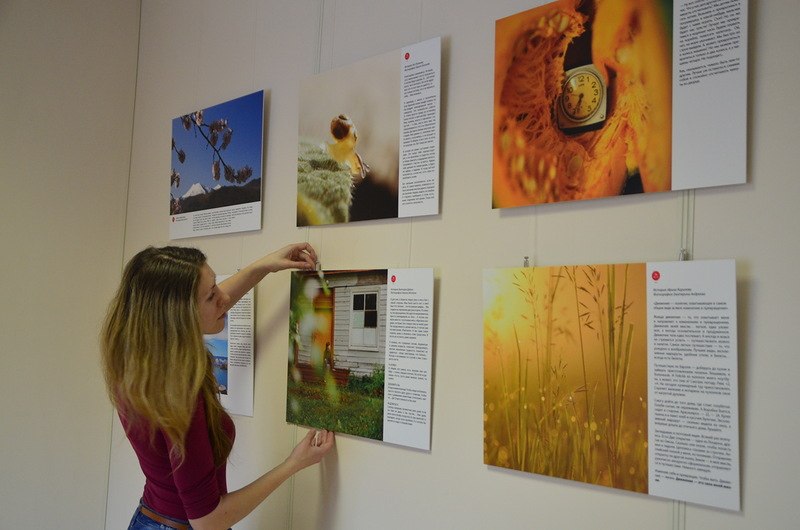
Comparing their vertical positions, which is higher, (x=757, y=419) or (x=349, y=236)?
(x=349, y=236)

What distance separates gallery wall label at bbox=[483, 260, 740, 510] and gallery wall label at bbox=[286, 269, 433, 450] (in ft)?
0.72

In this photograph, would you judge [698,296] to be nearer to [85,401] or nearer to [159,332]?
[159,332]

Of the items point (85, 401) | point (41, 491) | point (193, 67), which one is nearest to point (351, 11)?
point (193, 67)

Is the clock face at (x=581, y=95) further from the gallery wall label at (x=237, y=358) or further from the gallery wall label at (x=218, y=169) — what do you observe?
the gallery wall label at (x=237, y=358)

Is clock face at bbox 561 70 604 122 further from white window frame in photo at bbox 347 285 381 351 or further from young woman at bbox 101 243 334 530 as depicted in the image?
young woman at bbox 101 243 334 530

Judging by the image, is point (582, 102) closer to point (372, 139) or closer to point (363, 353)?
point (372, 139)

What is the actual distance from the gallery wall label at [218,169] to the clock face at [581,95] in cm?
113

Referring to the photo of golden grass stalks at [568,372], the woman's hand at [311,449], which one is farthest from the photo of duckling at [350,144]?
the woman's hand at [311,449]

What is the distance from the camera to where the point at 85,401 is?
8.94ft

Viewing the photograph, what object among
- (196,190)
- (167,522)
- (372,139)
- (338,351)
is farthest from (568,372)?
(196,190)

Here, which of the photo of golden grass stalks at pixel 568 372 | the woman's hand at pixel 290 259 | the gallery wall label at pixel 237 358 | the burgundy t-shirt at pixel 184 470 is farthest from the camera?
the gallery wall label at pixel 237 358

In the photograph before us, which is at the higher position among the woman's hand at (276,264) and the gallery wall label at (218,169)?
the gallery wall label at (218,169)

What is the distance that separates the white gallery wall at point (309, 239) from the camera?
47.5 inches

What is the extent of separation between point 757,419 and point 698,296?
25 centimetres
